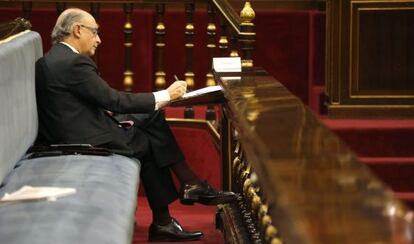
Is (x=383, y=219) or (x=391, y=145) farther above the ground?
(x=383, y=219)

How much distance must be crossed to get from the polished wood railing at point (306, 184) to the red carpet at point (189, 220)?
4.97ft

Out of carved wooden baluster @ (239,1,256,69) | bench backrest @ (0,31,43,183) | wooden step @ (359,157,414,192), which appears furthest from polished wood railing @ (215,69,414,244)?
wooden step @ (359,157,414,192)

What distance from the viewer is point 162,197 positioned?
5617 millimetres

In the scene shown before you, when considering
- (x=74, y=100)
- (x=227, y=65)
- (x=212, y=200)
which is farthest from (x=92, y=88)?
(x=212, y=200)

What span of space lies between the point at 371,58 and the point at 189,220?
2120 millimetres

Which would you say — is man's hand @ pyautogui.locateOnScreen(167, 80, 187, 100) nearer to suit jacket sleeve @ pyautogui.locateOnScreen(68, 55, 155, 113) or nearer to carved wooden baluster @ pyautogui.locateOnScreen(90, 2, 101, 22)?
suit jacket sleeve @ pyautogui.locateOnScreen(68, 55, 155, 113)

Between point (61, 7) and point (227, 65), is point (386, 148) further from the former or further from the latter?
point (61, 7)

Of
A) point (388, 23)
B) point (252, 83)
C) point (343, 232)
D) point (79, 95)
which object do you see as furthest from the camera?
point (388, 23)

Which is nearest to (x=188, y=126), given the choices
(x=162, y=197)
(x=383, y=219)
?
(x=162, y=197)

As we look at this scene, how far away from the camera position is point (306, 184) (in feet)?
7.36

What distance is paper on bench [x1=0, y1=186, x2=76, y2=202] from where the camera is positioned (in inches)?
151

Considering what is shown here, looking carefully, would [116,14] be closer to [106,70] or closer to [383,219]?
[106,70]

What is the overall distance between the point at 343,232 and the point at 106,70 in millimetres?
6224

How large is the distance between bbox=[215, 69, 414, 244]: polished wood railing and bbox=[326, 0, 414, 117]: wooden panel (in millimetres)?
3243
